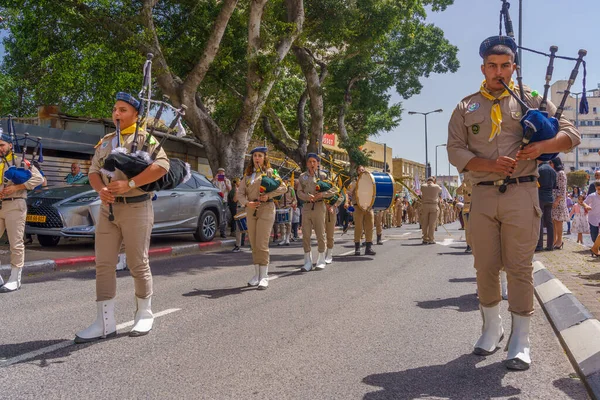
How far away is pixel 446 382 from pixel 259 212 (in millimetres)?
4618

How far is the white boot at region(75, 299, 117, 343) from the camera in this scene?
488 cm

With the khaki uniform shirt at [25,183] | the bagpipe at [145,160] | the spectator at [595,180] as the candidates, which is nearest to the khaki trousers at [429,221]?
the spectator at [595,180]

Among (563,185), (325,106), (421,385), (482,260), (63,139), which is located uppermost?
(325,106)

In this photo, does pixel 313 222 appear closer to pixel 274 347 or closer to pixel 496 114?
pixel 274 347

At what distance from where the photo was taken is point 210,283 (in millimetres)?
8477

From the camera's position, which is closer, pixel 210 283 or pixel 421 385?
pixel 421 385

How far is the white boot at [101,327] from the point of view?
4875 mm

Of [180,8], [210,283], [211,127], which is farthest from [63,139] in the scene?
[210,283]

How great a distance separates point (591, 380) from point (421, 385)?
110 centimetres

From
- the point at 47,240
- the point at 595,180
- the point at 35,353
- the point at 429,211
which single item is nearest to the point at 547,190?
the point at 595,180

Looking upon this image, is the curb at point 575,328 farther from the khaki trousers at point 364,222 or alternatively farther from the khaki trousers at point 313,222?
the khaki trousers at point 364,222

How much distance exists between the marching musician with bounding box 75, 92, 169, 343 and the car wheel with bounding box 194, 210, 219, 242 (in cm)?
945

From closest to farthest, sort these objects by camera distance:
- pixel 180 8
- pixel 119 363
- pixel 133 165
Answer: pixel 119 363 → pixel 133 165 → pixel 180 8

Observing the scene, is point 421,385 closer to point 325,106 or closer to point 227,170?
point 227,170
